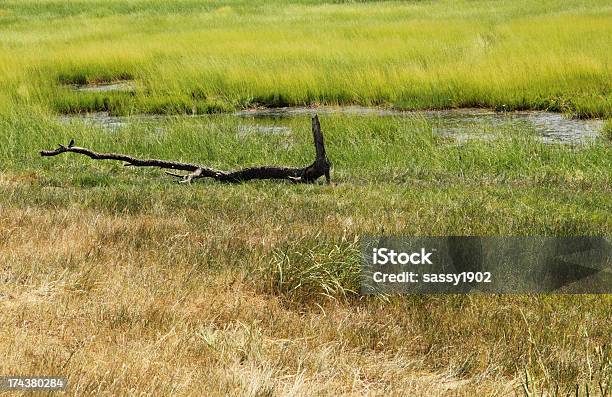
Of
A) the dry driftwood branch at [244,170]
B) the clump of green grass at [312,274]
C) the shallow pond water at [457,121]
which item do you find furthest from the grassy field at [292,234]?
the shallow pond water at [457,121]

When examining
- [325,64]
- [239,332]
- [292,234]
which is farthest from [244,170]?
[325,64]

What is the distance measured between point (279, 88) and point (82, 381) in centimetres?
1855

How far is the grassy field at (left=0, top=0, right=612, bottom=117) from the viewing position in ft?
68.3

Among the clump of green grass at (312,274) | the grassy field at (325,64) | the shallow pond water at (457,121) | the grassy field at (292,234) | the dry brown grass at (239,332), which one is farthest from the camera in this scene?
the grassy field at (325,64)

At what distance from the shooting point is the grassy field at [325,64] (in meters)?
20.8

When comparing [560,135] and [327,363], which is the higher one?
[327,363]

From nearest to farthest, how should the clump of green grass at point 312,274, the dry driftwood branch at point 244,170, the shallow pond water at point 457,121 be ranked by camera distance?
the clump of green grass at point 312,274 < the dry driftwood branch at point 244,170 < the shallow pond water at point 457,121

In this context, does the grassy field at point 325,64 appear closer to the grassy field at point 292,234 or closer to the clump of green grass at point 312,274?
the grassy field at point 292,234

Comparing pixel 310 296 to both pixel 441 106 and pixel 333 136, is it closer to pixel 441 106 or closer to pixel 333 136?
pixel 333 136

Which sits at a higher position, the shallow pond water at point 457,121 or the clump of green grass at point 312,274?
the clump of green grass at point 312,274

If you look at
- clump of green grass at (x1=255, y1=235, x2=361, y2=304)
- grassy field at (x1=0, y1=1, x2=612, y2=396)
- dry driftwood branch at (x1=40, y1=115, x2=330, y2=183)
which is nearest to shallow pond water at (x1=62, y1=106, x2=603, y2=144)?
→ grassy field at (x1=0, y1=1, x2=612, y2=396)

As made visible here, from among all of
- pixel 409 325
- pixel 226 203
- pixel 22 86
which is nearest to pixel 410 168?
pixel 226 203

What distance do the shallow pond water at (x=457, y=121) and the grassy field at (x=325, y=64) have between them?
465 mm

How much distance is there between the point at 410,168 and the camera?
1276 cm
